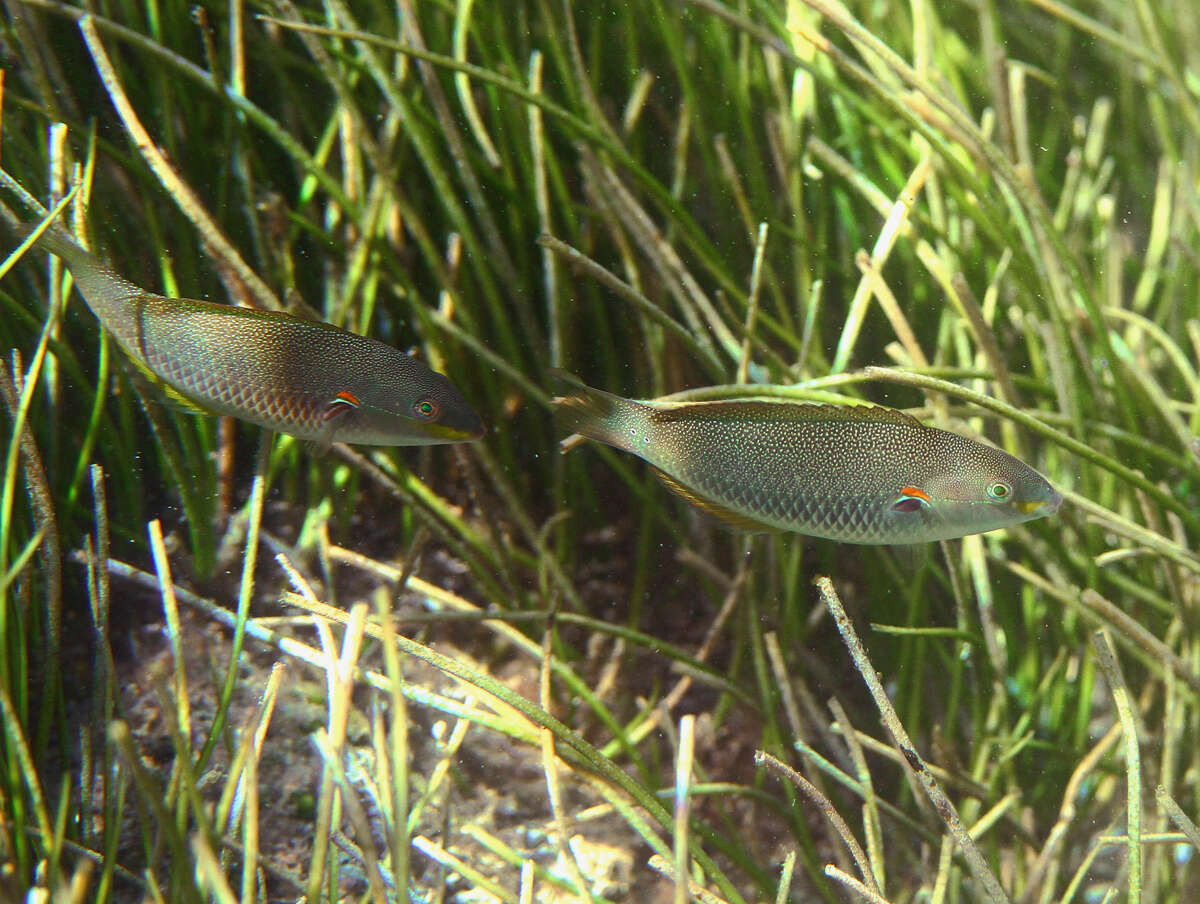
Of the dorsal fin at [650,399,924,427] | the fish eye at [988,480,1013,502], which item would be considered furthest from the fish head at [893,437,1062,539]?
the dorsal fin at [650,399,924,427]

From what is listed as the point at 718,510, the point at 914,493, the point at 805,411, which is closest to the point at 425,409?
the point at 718,510

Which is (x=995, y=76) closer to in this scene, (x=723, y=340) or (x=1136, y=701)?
(x=723, y=340)

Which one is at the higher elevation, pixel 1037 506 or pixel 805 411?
pixel 805 411

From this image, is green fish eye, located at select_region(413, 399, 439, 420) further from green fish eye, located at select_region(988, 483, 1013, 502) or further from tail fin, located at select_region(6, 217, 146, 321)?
green fish eye, located at select_region(988, 483, 1013, 502)

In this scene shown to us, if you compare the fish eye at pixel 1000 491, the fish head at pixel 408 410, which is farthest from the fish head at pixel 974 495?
the fish head at pixel 408 410

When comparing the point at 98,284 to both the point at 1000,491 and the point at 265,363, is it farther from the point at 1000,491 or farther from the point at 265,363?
the point at 1000,491

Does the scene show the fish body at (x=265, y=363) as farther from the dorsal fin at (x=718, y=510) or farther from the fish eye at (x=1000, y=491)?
the fish eye at (x=1000, y=491)
